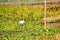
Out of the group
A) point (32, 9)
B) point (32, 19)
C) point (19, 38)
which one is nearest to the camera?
point (19, 38)

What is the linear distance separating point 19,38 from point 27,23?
84 cm

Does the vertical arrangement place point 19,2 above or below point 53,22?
above

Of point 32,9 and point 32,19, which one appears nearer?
point 32,19

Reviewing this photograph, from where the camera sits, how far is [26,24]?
5250 mm

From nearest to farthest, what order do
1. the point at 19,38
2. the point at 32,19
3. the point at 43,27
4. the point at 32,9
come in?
1. the point at 19,38
2. the point at 43,27
3. the point at 32,19
4. the point at 32,9

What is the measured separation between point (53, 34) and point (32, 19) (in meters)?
1.00

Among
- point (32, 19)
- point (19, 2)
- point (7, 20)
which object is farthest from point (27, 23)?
point (19, 2)

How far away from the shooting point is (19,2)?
239 inches

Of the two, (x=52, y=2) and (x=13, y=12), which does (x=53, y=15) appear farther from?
(x=13, y=12)

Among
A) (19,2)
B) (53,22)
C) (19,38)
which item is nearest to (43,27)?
(53,22)

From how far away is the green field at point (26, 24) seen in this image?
468cm

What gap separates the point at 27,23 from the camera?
17.4ft

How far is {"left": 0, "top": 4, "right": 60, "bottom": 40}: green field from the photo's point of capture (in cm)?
468

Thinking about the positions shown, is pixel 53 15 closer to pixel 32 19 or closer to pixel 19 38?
pixel 32 19
